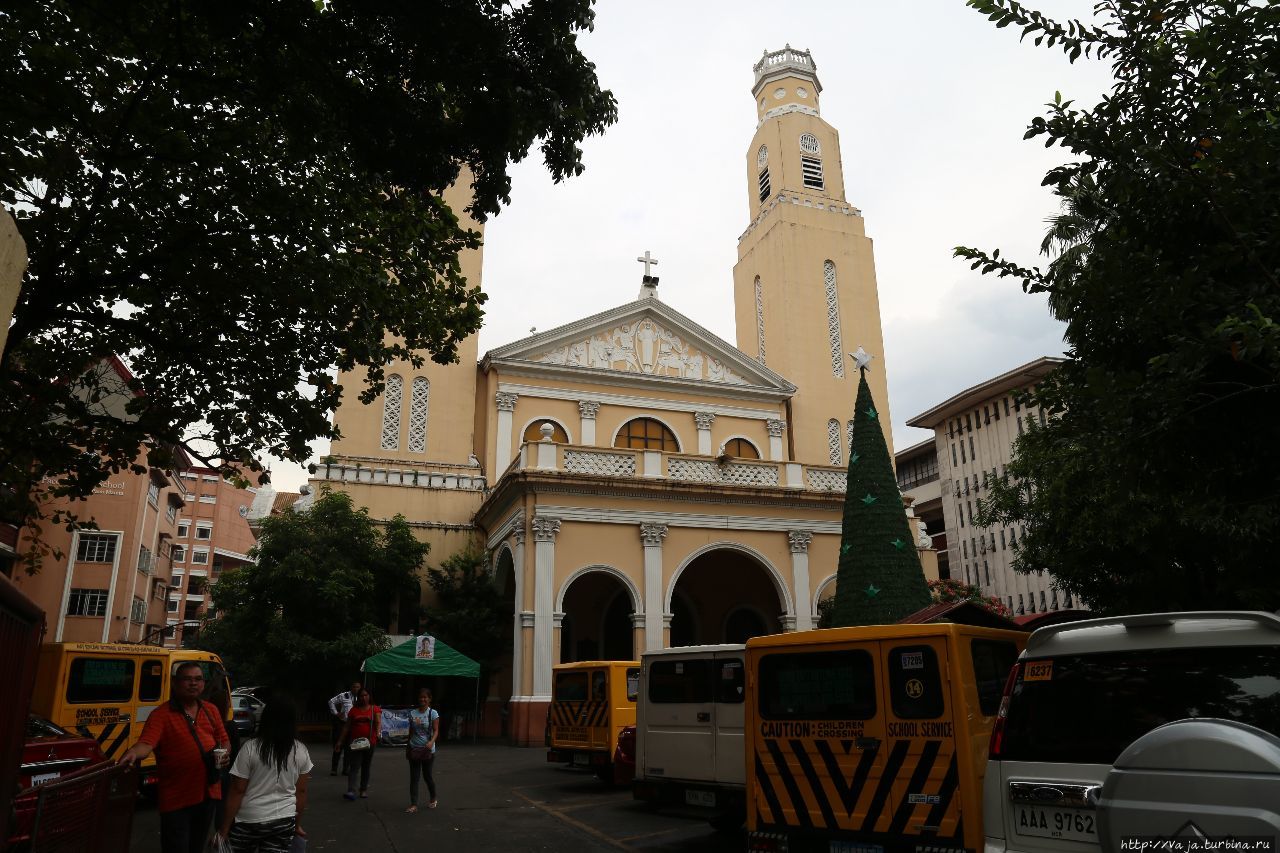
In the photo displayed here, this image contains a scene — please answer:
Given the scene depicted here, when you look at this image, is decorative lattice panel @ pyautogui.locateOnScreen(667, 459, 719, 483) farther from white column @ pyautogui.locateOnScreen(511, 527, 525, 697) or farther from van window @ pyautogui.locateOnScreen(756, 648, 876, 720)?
van window @ pyautogui.locateOnScreen(756, 648, 876, 720)

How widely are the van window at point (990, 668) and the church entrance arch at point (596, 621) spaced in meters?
16.4

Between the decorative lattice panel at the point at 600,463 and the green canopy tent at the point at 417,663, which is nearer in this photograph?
the green canopy tent at the point at 417,663

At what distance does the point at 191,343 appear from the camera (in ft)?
28.8

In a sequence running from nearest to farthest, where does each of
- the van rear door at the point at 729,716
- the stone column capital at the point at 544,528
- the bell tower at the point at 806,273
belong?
the van rear door at the point at 729,716 → the stone column capital at the point at 544,528 → the bell tower at the point at 806,273

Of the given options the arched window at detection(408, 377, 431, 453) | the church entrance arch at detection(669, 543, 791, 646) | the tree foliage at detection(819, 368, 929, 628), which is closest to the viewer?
the tree foliage at detection(819, 368, 929, 628)

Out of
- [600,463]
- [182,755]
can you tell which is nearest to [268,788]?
[182,755]

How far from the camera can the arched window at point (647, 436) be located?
24.5 meters

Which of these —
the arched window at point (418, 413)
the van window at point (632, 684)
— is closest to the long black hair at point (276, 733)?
the van window at point (632, 684)

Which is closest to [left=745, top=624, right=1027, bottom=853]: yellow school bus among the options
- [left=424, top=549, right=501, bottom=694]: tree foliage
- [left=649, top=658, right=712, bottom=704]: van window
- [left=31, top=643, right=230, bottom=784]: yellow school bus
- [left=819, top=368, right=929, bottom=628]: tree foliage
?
[left=649, top=658, right=712, bottom=704]: van window

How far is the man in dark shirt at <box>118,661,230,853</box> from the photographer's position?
508cm

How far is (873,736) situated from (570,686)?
7.94 metres

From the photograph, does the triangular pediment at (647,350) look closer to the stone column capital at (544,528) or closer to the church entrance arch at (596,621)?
the church entrance arch at (596,621)

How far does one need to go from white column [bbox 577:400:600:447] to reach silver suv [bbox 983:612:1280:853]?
20397mm

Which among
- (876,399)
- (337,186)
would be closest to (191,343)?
(337,186)
